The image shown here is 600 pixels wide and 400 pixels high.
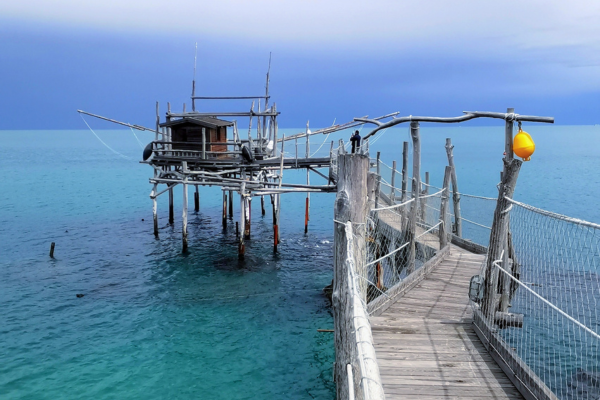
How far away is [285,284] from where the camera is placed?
17.7 metres

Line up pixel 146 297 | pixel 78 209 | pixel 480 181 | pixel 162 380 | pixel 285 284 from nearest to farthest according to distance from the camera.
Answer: pixel 162 380, pixel 146 297, pixel 285 284, pixel 78 209, pixel 480 181

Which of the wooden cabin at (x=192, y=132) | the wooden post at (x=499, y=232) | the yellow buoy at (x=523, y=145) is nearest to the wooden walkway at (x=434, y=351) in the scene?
the wooden post at (x=499, y=232)

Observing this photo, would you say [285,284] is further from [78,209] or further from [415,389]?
[78,209]

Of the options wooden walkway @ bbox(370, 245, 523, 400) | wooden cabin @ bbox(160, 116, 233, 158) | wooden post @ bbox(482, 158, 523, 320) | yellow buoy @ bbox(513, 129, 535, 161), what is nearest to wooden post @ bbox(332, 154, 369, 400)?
wooden walkway @ bbox(370, 245, 523, 400)

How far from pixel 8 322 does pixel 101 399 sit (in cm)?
581

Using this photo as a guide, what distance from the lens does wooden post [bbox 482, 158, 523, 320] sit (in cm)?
708

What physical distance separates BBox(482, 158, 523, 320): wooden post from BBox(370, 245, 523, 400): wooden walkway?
1.81 ft

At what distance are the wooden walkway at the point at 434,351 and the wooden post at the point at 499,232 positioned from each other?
1.81 feet

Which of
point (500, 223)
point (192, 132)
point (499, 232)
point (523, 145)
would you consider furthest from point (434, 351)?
point (192, 132)

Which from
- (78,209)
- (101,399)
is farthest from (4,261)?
(78,209)

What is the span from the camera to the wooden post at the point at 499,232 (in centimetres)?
708

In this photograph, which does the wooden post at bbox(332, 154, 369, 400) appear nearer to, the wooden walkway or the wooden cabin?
the wooden walkway

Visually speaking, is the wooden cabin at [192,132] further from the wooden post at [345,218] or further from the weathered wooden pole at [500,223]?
the weathered wooden pole at [500,223]

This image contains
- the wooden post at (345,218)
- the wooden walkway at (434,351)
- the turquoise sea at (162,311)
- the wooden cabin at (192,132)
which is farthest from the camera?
the wooden cabin at (192,132)
